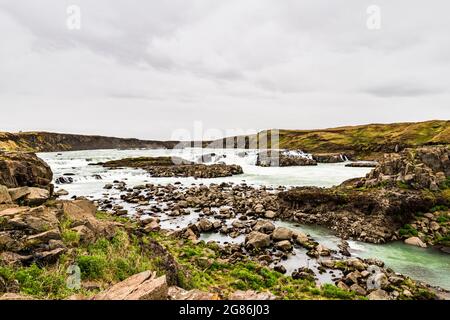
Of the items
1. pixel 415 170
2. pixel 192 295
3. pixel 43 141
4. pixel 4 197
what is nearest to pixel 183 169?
pixel 415 170

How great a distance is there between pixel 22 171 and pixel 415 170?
2827cm

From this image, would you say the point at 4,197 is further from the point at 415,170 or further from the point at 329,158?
the point at 329,158


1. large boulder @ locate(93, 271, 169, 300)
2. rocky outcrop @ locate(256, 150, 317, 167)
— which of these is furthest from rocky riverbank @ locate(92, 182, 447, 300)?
rocky outcrop @ locate(256, 150, 317, 167)

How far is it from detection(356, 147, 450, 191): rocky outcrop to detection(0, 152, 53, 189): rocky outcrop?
2518 cm

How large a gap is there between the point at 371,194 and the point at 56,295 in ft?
72.6

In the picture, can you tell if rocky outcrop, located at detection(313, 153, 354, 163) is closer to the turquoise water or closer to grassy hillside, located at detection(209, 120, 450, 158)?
grassy hillside, located at detection(209, 120, 450, 158)

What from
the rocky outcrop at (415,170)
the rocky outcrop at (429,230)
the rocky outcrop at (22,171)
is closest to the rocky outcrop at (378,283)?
the rocky outcrop at (429,230)

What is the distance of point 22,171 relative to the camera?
15484 mm

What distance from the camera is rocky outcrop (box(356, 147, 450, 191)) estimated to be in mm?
23109

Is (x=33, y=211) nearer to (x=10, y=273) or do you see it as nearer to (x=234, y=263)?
(x=10, y=273)
